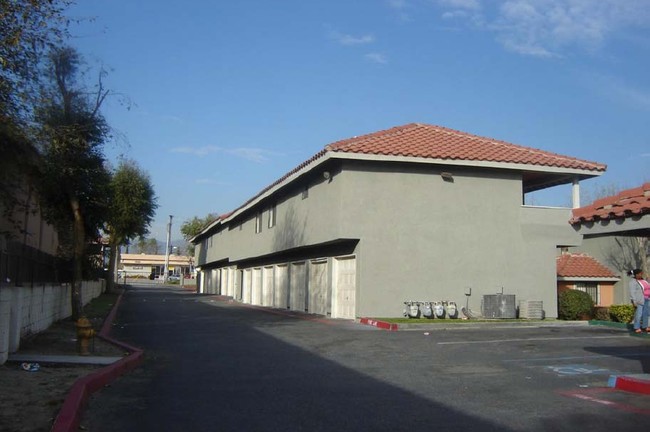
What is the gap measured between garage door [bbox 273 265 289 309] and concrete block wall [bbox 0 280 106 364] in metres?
12.3

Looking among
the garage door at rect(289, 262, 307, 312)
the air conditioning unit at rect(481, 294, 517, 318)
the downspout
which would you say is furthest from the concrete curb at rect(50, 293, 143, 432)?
the downspout

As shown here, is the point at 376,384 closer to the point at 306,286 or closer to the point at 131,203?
the point at 306,286

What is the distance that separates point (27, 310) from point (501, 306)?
14.8 meters

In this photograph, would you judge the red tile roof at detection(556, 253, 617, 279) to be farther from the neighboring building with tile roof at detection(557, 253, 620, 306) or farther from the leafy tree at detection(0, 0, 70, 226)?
the leafy tree at detection(0, 0, 70, 226)

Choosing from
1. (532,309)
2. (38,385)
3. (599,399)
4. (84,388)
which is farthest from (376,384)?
(532,309)

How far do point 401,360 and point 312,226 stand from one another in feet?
41.3

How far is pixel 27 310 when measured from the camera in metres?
13.3

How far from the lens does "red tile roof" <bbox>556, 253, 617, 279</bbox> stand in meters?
31.2

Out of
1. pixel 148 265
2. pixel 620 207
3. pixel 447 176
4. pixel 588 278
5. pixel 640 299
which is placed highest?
pixel 447 176

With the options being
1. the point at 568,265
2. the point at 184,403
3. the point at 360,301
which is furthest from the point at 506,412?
the point at 568,265

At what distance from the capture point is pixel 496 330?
1827 centimetres

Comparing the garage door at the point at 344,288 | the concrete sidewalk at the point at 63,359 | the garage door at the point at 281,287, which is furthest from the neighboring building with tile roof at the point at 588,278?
the concrete sidewalk at the point at 63,359

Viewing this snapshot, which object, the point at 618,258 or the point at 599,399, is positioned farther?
the point at 618,258

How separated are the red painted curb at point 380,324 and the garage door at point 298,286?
7.57 m
